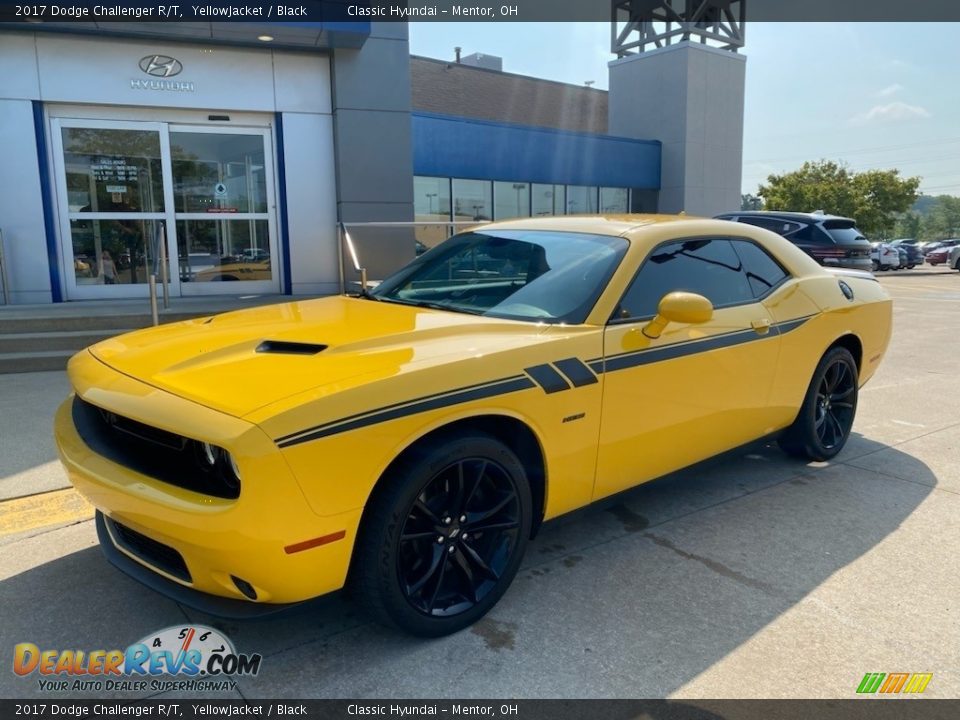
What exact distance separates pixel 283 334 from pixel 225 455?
84cm

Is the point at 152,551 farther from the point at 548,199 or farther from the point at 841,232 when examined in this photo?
the point at 548,199

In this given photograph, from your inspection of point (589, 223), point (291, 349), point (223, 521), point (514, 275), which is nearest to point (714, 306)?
point (589, 223)

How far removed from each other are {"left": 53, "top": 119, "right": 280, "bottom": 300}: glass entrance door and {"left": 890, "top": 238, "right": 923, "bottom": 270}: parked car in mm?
29317

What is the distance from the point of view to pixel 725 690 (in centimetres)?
239

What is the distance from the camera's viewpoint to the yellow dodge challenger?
2.23 meters

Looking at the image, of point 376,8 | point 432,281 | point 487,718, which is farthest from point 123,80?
point 487,718

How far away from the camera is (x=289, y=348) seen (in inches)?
109

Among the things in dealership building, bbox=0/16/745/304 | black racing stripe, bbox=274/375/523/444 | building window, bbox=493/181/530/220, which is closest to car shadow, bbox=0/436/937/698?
black racing stripe, bbox=274/375/523/444

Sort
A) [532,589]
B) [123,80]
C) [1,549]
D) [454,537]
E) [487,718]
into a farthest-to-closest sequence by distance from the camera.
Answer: [123,80], [1,549], [532,589], [454,537], [487,718]

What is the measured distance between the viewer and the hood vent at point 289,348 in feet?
8.88

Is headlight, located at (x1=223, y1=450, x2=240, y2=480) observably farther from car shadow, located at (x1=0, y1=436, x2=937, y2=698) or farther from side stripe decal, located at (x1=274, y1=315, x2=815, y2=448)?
car shadow, located at (x1=0, y1=436, x2=937, y2=698)

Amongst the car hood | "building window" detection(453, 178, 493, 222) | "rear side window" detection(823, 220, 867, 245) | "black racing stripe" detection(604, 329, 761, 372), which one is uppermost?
"building window" detection(453, 178, 493, 222)

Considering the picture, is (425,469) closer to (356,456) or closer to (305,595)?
(356,456)

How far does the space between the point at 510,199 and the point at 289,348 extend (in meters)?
15.5
